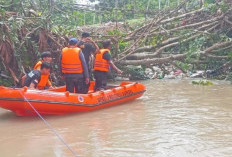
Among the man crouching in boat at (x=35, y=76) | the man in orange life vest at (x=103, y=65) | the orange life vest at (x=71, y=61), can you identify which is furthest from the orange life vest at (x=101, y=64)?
the man crouching in boat at (x=35, y=76)

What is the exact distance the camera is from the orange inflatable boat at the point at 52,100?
5.88m

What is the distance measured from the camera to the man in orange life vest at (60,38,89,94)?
671 centimetres

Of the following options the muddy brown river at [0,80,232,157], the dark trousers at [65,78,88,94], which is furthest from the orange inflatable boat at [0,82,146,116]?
the dark trousers at [65,78,88,94]

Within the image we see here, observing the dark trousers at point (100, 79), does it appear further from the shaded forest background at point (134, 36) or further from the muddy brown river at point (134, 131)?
the shaded forest background at point (134, 36)

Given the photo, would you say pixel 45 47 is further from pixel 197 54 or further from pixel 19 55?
pixel 197 54

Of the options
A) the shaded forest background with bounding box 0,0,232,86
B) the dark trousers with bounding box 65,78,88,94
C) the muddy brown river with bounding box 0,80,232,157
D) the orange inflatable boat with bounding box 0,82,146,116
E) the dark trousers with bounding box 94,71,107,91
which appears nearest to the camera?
the muddy brown river with bounding box 0,80,232,157

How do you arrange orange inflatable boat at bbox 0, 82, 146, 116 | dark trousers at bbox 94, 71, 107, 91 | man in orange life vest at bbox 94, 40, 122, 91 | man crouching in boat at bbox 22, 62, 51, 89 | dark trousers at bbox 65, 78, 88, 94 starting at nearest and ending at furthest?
orange inflatable boat at bbox 0, 82, 146, 116 → man crouching in boat at bbox 22, 62, 51, 89 → dark trousers at bbox 65, 78, 88, 94 → man in orange life vest at bbox 94, 40, 122, 91 → dark trousers at bbox 94, 71, 107, 91

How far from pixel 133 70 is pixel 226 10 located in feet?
10.7

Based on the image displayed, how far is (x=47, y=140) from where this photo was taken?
16.1ft

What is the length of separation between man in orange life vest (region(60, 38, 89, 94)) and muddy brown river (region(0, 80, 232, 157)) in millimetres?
667

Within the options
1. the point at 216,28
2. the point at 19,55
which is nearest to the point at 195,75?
the point at 216,28

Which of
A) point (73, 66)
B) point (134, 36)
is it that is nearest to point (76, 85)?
point (73, 66)

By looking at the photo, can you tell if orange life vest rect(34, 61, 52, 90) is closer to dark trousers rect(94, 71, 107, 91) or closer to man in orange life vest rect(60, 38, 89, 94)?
man in orange life vest rect(60, 38, 89, 94)

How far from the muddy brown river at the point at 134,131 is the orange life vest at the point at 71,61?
833mm
